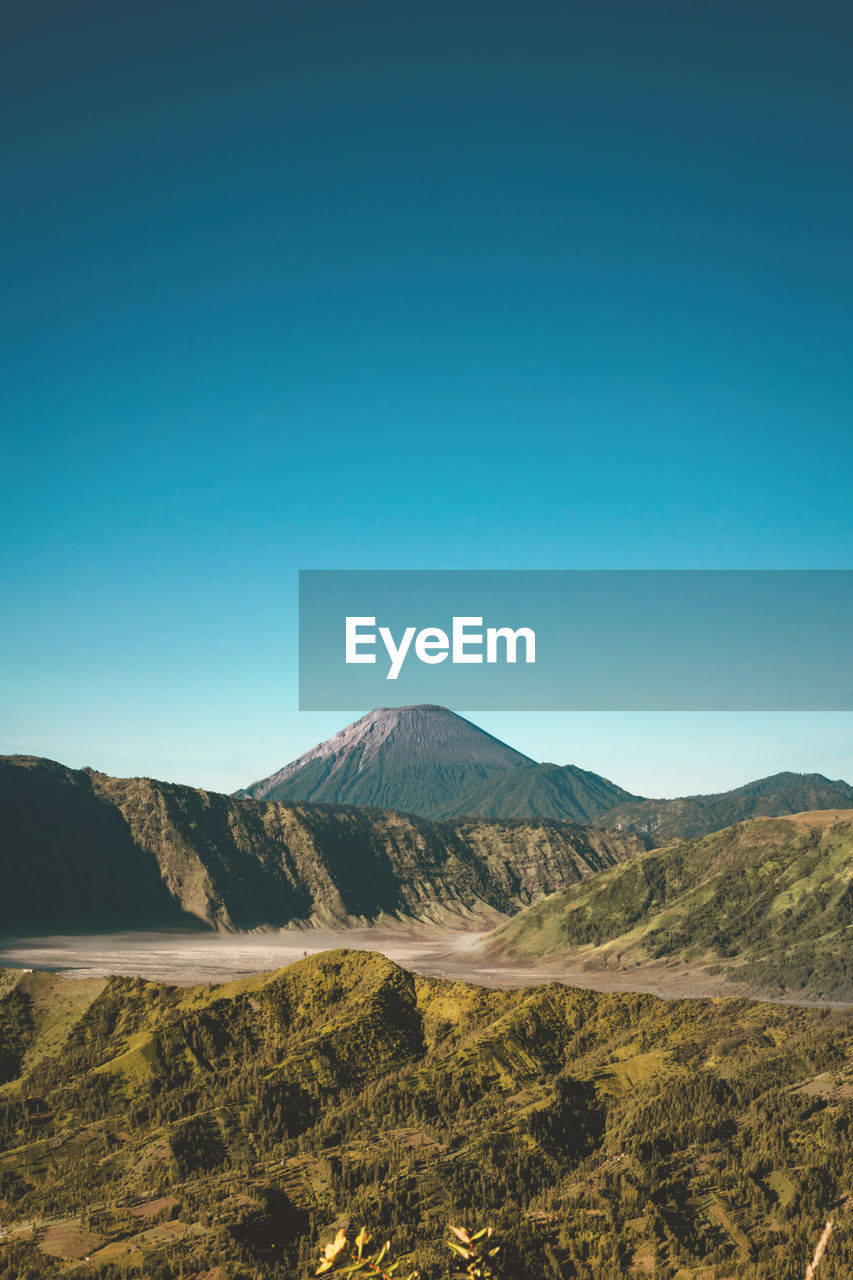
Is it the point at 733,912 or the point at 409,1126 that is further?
the point at 733,912

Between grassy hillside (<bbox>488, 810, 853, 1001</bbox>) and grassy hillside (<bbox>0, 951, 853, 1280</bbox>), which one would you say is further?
grassy hillside (<bbox>488, 810, 853, 1001</bbox>)

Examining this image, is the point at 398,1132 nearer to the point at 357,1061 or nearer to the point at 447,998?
the point at 357,1061

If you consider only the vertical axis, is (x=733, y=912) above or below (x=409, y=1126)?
below

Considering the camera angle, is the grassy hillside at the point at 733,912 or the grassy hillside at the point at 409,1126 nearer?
the grassy hillside at the point at 409,1126
